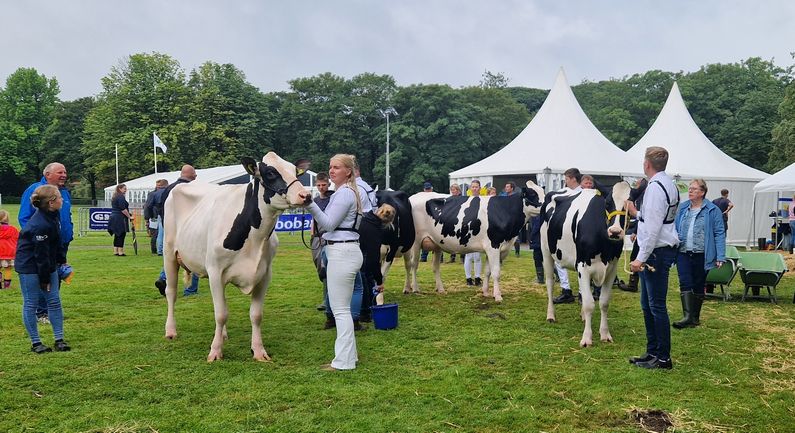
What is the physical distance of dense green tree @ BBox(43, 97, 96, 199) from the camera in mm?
61531

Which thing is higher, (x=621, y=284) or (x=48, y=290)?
(x=48, y=290)

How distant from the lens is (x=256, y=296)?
19.1ft

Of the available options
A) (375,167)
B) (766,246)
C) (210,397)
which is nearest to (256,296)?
(210,397)

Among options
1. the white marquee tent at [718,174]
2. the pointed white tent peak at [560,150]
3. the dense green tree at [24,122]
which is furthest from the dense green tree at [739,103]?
the dense green tree at [24,122]

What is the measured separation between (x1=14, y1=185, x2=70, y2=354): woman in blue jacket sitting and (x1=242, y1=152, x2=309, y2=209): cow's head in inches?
84.6

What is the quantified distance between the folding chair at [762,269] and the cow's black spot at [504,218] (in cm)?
365

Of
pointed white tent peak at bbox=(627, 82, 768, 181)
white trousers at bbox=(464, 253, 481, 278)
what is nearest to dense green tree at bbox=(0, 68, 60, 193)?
pointed white tent peak at bbox=(627, 82, 768, 181)

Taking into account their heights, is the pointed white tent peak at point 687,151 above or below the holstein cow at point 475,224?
above

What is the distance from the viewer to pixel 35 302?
5.70 m

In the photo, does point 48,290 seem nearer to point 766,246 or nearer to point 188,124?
point 766,246

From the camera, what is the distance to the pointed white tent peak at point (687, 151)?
68.5ft

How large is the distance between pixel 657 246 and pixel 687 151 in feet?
63.0

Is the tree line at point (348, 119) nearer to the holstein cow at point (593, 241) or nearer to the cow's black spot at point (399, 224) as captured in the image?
the cow's black spot at point (399, 224)

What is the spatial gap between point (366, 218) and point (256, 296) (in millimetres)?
1634
